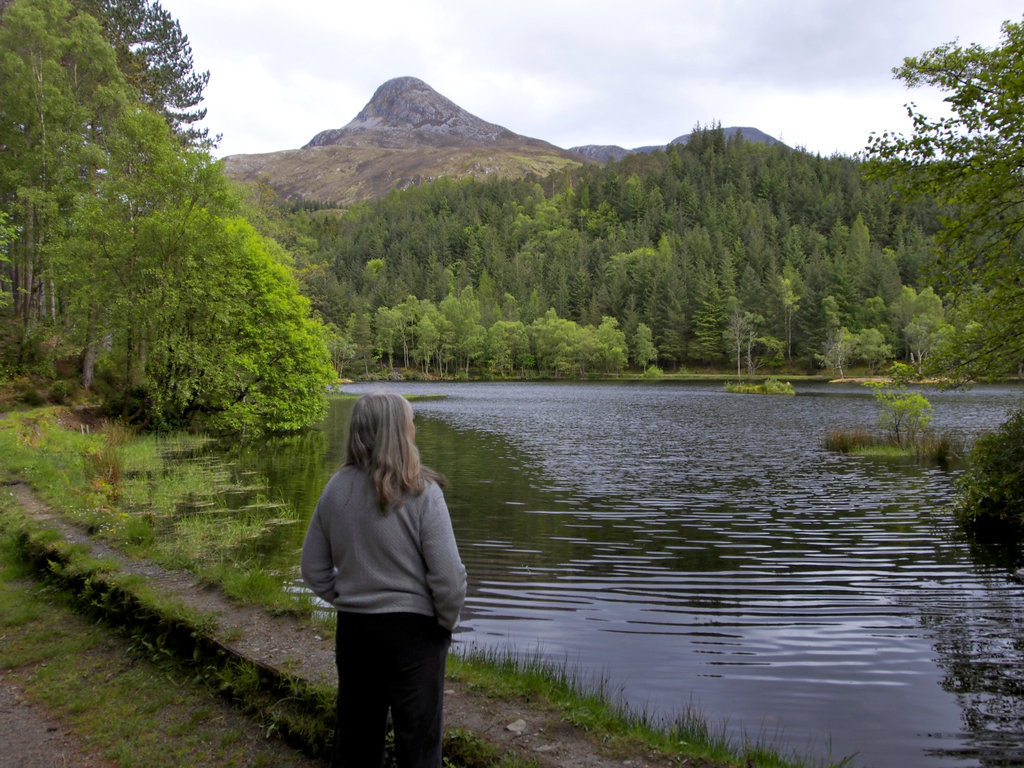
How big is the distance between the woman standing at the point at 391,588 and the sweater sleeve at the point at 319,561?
61 millimetres

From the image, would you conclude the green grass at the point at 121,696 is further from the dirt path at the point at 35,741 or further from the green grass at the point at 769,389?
the green grass at the point at 769,389

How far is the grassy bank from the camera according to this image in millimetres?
4391

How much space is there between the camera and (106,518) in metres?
9.88

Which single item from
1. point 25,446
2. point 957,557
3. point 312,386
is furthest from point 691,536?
point 312,386

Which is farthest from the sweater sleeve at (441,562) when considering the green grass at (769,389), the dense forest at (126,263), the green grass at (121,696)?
the green grass at (769,389)

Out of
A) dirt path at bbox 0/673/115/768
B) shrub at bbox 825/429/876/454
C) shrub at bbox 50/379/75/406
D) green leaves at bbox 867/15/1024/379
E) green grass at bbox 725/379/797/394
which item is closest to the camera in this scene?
dirt path at bbox 0/673/115/768

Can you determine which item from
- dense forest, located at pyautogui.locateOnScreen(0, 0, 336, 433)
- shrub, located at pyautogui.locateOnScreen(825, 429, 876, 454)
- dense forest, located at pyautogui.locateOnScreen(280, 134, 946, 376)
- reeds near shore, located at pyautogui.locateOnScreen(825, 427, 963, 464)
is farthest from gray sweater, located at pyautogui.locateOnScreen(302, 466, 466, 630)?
dense forest, located at pyautogui.locateOnScreen(280, 134, 946, 376)

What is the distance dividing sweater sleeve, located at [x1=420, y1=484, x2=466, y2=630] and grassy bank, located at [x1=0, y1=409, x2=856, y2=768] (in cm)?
152

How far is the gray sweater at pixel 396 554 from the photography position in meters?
3.04

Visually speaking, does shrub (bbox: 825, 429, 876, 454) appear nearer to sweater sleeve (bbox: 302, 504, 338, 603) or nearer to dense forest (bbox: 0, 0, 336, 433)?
dense forest (bbox: 0, 0, 336, 433)

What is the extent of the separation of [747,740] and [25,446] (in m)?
17.9

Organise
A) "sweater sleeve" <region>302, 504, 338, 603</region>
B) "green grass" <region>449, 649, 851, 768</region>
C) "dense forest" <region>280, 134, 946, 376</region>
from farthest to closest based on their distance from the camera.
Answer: "dense forest" <region>280, 134, 946, 376</region> < "green grass" <region>449, 649, 851, 768</region> < "sweater sleeve" <region>302, 504, 338, 603</region>

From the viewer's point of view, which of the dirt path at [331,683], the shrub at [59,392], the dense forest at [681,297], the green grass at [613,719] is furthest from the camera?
the dense forest at [681,297]

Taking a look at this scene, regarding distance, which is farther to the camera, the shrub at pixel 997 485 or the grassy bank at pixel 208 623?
the shrub at pixel 997 485
